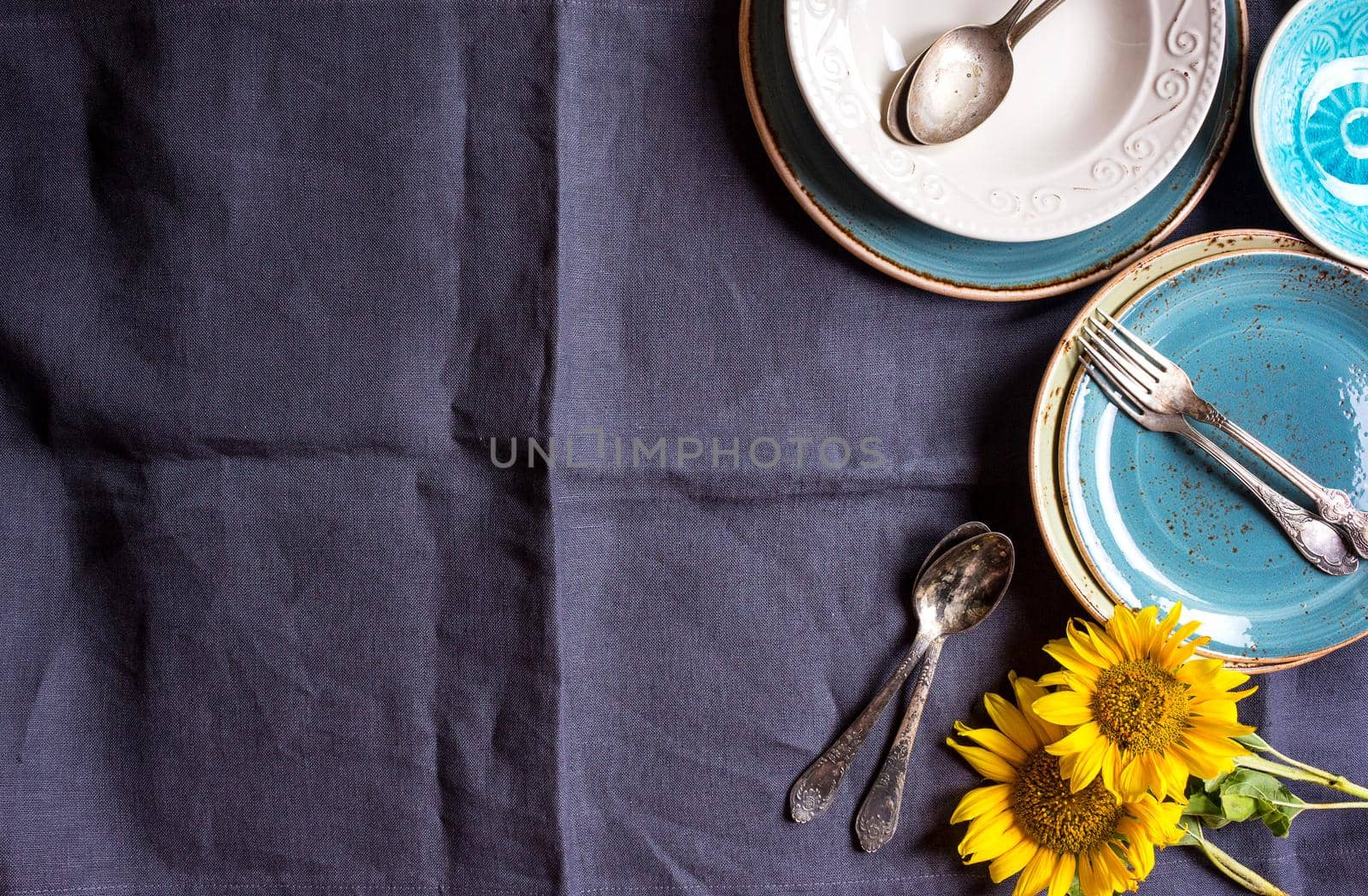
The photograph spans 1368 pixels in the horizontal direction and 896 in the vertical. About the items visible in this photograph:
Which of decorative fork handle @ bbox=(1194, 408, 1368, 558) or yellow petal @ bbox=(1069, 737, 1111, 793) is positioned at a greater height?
decorative fork handle @ bbox=(1194, 408, 1368, 558)

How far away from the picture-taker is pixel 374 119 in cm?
56

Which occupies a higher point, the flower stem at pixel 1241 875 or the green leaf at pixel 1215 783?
the green leaf at pixel 1215 783

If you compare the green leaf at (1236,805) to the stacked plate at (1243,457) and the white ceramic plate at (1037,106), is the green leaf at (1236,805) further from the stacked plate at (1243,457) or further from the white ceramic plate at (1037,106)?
the white ceramic plate at (1037,106)

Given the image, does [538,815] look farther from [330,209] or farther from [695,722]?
[330,209]

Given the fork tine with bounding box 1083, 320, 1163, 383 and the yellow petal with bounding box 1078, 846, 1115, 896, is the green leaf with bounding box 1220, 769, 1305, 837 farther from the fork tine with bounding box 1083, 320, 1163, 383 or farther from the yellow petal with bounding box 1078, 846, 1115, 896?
the fork tine with bounding box 1083, 320, 1163, 383

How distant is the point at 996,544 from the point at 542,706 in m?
0.30

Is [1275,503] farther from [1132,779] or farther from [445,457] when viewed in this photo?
[445,457]

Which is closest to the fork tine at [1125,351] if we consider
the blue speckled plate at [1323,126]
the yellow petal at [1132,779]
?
the blue speckled plate at [1323,126]

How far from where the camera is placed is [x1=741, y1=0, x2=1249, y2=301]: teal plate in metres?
0.54

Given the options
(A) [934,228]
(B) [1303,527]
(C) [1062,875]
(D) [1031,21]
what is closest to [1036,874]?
(C) [1062,875]

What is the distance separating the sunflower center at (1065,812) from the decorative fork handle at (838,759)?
97 mm

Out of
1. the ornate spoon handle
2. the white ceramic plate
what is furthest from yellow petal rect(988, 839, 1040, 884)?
the ornate spoon handle

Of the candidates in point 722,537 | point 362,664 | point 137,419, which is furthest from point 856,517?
point 137,419

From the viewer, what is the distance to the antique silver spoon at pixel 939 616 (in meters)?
0.57
